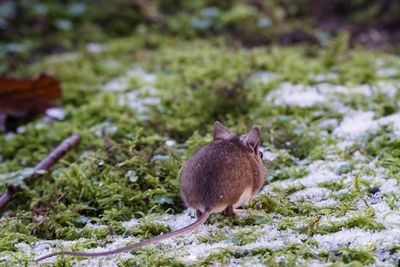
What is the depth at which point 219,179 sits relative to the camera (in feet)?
10.2

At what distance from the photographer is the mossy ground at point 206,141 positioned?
3023 millimetres

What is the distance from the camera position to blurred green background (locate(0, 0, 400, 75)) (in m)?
7.19

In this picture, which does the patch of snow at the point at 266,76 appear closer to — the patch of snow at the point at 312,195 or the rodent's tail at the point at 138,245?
the patch of snow at the point at 312,195

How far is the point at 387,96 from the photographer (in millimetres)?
5105

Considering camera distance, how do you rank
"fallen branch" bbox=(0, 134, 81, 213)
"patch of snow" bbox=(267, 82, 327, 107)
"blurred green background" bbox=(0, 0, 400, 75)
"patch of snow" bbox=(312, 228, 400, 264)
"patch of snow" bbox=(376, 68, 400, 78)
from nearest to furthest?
1. "patch of snow" bbox=(312, 228, 400, 264)
2. "fallen branch" bbox=(0, 134, 81, 213)
3. "patch of snow" bbox=(267, 82, 327, 107)
4. "patch of snow" bbox=(376, 68, 400, 78)
5. "blurred green background" bbox=(0, 0, 400, 75)

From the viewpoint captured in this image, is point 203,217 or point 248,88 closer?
point 203,217

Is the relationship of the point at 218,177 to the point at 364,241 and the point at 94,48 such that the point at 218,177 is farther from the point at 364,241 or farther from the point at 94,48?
the point at 94,48

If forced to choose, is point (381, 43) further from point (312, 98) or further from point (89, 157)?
point (89, 157)

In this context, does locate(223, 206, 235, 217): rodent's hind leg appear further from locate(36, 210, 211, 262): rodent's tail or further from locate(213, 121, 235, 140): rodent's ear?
locate(213, 121, 235, 140): rodent's ear

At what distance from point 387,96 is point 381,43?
7.23 ft

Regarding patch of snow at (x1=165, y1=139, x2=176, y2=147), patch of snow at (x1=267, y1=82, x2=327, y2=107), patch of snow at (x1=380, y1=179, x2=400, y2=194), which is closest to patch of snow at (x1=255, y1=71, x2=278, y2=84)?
patch of snow at (x1=267, y1=82, x2=327, y2=107)

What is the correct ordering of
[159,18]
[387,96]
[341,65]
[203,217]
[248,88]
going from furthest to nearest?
[159,18] < [341,65] < [248,88] < [387,96] < [203,217]

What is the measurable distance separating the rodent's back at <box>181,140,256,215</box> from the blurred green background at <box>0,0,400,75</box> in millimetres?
3912

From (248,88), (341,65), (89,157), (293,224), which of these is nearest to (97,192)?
(89,157)
